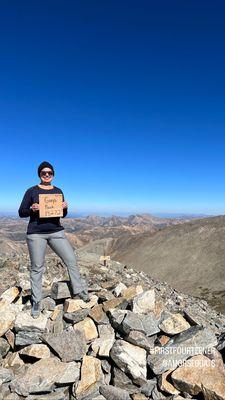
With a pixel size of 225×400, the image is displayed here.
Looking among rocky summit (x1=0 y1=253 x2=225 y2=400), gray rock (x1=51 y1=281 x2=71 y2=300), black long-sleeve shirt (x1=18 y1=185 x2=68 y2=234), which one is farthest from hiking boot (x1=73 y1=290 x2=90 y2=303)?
black long-sleeve shirt (x1=18 y1=185 x2=68 y2=234)

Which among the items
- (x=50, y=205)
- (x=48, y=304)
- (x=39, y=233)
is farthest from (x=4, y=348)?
(x=50, y=205)

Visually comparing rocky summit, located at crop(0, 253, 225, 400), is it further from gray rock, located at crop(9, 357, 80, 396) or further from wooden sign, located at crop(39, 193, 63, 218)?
wooden sign, located at crop(39, 193, 63, 218)

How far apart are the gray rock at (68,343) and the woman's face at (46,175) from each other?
Result: 4113 millimetres

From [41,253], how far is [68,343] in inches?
96.3

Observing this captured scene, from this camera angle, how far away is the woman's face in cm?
1007

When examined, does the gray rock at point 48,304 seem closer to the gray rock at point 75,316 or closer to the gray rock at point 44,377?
the gray rock at point 75,316

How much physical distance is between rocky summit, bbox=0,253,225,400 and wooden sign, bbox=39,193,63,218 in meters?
2.59

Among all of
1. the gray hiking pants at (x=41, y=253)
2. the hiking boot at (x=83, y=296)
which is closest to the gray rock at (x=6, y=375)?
the gray hiking pants at (x=41, y=253)

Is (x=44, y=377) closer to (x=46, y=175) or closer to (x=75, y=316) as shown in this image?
(x=75, y=316)

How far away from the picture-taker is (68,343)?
9.53m

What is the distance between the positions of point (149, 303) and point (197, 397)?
290 cm

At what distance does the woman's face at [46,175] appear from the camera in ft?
33.0

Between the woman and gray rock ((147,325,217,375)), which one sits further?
the woman

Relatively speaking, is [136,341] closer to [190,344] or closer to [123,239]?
[190,344]
